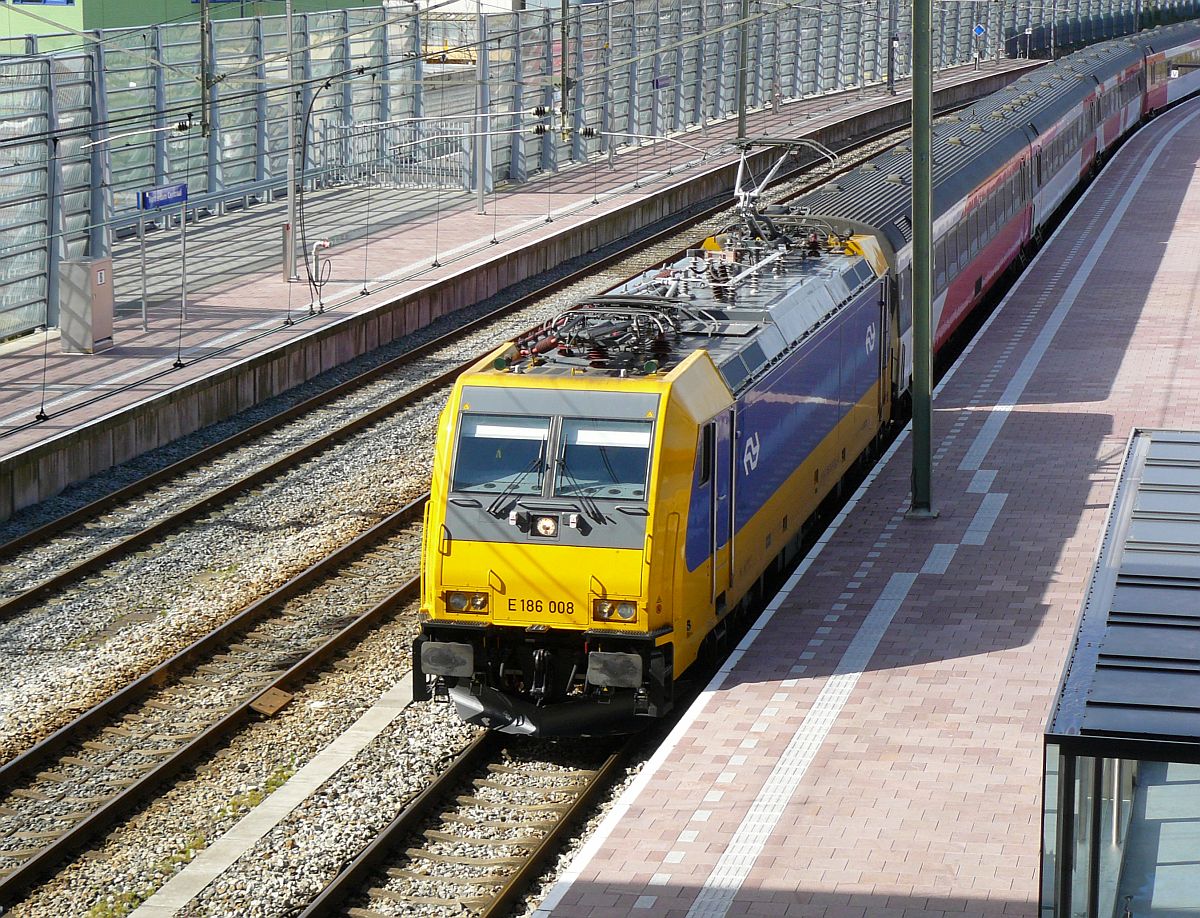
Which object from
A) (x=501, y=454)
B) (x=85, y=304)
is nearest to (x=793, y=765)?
(x=501, y=454)

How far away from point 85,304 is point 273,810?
49.9ft

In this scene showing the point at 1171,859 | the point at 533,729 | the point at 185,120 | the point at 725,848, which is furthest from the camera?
the point at 185,120

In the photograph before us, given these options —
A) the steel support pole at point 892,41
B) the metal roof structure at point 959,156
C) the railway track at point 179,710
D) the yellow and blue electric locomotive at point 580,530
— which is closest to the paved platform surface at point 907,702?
the yellow and blue electric locomotive at point 580,530

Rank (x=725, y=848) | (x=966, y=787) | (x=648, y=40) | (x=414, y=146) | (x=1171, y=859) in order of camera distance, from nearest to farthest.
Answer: (x=1171, y=859), (x=725, y=848), (x=966, y=787), (x=414, y=146), (x=648, y=40)

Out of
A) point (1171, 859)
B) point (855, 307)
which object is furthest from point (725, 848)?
point (855, 307)

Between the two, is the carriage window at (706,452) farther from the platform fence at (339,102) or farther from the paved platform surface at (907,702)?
the platform fence at (339,102)

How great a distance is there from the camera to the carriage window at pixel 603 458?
12641 mm

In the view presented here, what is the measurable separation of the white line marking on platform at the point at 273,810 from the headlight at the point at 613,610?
2.15 m

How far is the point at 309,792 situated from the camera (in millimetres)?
12398

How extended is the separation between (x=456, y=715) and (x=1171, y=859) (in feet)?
24.9

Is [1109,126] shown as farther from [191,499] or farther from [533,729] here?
[533,729]

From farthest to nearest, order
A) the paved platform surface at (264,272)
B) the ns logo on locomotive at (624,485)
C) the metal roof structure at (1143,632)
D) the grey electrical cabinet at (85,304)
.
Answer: the grey electrical cabinet at (85,304)
the paved platform surface at (264,272)
the ns logo on locomotive at (624,485)
the metal roof structure at (1143,632)

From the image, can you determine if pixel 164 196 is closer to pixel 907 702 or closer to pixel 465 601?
pixel 465 601

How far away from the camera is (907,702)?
43.3 ft
